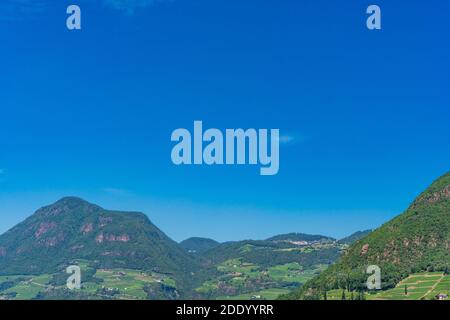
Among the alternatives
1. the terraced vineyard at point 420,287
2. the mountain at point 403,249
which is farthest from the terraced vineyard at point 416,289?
the mountain at point 403,249

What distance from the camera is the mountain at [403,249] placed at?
352 feet

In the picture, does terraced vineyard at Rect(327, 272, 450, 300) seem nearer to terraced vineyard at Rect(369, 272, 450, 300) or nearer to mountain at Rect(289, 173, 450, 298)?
terraced vineyard at Rect(369, 272, 450, 300)

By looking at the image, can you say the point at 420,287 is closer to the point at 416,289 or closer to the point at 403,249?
the point at 416,289

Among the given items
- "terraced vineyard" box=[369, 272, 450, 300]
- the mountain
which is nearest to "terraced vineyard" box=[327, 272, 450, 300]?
"terraced vineyard" box=[369, 272, 450, 300]

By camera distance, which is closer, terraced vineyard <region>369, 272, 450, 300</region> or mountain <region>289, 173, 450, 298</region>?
terraced vineyard <region>369, 272, 450, 300</region>

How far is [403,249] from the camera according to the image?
12244 cm

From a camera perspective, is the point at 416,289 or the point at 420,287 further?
the point at 420,287

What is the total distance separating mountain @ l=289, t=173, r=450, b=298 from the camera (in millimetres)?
107188

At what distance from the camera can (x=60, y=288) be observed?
649ft

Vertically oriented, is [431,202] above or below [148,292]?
above

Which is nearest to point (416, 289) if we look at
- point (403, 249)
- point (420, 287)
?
point (420, 287)
